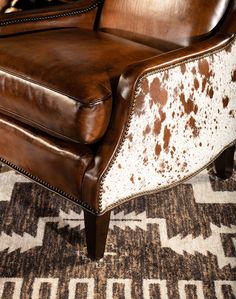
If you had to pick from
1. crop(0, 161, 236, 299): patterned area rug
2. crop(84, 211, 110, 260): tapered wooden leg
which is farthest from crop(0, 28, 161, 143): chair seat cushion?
crop(0, 161, 236, 299): patterned area rug

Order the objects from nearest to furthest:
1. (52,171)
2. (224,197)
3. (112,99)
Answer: (112,99) → (52,171) → (224,197)

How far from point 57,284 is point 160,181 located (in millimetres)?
Result: 409

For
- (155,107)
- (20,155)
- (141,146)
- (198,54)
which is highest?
(198,54)

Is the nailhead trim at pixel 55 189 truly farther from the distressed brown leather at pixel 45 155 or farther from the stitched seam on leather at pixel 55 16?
the stitched seam on leather at pixel 55 16

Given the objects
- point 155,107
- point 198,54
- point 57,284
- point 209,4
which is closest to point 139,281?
point 57,284

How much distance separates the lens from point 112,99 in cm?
125

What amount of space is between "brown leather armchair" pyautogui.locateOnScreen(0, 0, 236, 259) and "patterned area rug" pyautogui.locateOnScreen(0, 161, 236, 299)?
0.10 metres

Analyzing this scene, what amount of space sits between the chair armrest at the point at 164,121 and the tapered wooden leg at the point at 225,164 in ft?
0.72

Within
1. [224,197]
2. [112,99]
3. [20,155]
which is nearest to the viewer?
[112,99]

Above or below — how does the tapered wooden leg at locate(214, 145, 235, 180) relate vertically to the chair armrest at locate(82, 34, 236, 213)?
below

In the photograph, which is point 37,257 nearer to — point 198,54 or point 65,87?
point 65,87

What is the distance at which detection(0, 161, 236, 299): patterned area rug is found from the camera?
Answer: 130 cm

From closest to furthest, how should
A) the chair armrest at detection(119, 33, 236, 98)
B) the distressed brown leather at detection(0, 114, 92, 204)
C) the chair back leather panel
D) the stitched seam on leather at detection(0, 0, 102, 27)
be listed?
the chair armrest at detection(119, 33, 236, 98) < the distressed brown leather at detection(0, 114, 92, 204) < the chair back leather panel < the stitched seam on leather at detection(0, 0, 102, 27)

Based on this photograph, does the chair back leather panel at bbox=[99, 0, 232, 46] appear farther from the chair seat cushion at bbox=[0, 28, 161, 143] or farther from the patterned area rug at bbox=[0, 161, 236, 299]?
the patterned area rug at bbox=[0, 161, 236, 299]
